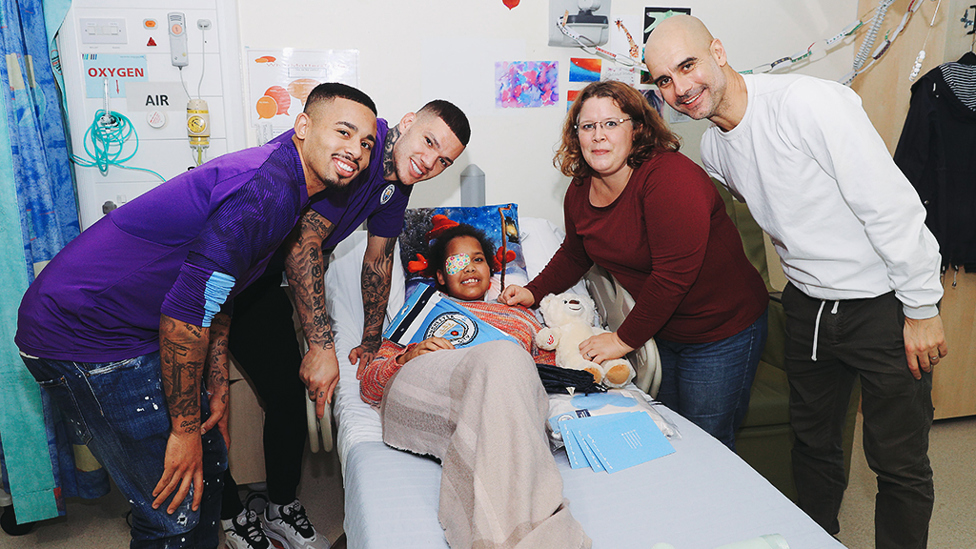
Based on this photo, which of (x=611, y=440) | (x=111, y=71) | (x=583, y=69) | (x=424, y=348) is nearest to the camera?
(x=611, y=440)

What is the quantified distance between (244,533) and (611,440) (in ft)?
3.90

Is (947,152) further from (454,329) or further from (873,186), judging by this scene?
(454,329)

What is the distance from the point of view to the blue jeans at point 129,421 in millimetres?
1239

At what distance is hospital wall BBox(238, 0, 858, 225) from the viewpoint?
231 centimetres

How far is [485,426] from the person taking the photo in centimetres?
124

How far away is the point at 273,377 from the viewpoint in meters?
1.91

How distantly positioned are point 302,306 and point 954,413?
112 inches

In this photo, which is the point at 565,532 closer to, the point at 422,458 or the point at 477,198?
the point at 422,458

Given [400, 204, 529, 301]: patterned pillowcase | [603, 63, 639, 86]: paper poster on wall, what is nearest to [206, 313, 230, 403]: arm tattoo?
[400, 204, 529, 301]: patterned pillowcase

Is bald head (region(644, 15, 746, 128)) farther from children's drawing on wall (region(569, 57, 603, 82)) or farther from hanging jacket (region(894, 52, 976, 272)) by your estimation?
hanging jacket (region(894, 52, 976, 272))

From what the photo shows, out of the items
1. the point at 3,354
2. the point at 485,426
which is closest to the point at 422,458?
the point at 485,426

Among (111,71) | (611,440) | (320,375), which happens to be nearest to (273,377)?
(320,375)

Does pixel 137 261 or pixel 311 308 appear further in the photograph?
pixel 311 308

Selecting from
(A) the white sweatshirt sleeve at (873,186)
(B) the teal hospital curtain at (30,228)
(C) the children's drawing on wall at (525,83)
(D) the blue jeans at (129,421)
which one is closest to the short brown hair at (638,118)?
(A) the white sweatshirt sleeve at (873,186)
